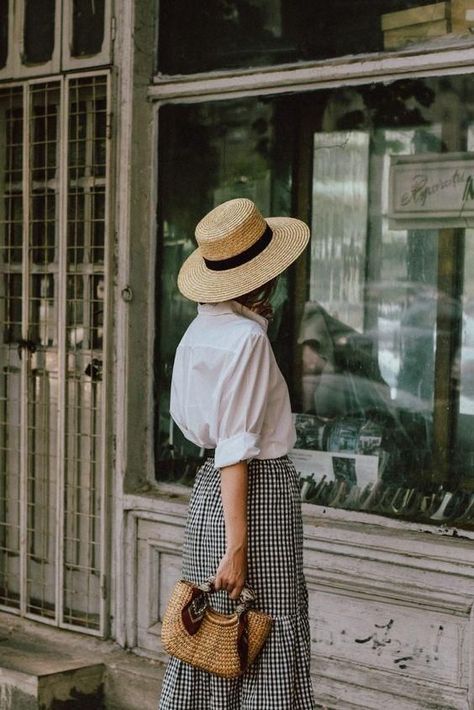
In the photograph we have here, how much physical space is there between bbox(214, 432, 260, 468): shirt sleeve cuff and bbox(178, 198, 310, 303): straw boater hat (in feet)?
1.35

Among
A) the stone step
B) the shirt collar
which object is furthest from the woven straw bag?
the stone step

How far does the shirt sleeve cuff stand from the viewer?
3406mm

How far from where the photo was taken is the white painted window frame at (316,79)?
449 centimetres

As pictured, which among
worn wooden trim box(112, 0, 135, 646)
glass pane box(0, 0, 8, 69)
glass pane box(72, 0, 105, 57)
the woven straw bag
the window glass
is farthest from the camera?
glass pane box(0, 0, 8, 69)

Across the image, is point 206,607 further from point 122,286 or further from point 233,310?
point 122,286

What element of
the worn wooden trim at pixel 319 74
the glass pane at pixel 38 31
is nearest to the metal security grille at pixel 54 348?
the glass pane at pixel 38 31

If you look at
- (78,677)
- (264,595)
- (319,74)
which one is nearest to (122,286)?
(319,74)

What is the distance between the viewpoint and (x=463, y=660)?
432 cm

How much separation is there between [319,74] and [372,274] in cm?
83

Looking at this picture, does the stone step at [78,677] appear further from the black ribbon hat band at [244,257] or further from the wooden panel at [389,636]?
the black ribbon hat band at [244,257]

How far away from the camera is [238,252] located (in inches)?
140

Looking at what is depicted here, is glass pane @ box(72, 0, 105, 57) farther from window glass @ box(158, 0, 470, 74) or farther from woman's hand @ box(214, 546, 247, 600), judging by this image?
woman's hand @ box(214, 546, 247, 600)

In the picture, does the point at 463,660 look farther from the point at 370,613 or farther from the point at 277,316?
the point at 277,316

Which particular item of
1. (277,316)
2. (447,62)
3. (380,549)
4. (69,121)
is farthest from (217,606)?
(69,121)
